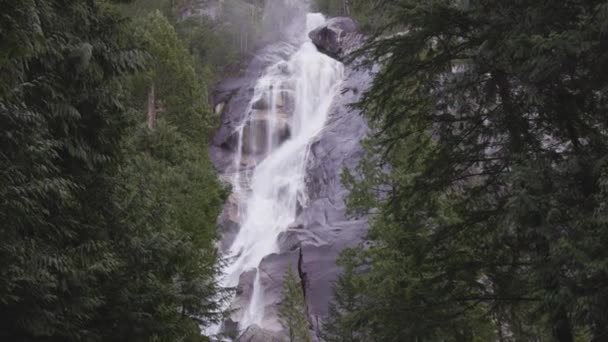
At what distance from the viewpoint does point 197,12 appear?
49625 mm

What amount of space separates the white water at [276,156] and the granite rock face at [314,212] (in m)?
0.64

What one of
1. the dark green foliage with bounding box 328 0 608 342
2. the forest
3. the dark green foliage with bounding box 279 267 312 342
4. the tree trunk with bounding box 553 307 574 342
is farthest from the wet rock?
the tree trunk with bounding box 553 307 574 342

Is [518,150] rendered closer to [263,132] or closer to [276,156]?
[276,156]

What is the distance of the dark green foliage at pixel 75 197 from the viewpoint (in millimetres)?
6281

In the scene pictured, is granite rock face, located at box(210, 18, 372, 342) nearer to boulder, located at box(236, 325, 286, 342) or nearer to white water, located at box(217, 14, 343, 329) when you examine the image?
boulder, located at box(236, 325, 286, 342)

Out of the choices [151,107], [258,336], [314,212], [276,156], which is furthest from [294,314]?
[276,156]

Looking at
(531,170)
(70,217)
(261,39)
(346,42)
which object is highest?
(261,39)

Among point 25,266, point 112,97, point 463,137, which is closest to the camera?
point 25,266

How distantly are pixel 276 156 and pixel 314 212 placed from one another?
33.1 ft

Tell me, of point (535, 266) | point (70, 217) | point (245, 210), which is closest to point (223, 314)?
point (70, 217)

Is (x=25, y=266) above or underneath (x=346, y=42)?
underneath

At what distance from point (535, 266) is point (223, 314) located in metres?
10.6

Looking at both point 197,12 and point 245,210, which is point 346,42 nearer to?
point 197,12

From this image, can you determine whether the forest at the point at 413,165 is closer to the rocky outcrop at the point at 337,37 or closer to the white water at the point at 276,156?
the white water at the point at 276,156
